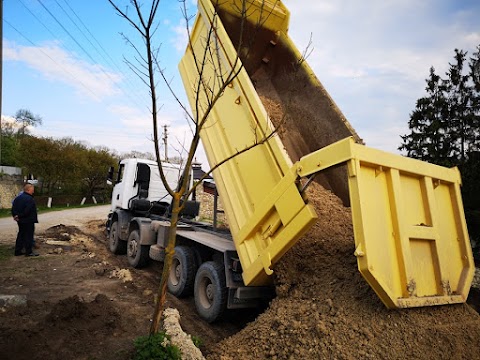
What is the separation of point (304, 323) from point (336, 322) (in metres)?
0.28

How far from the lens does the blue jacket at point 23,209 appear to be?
7586mm

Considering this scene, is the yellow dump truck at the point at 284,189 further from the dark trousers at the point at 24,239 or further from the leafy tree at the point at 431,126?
the leafy tree at the point at 431,126

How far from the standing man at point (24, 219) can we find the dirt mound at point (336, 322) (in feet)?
21.1

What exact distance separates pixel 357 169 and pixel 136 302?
3884mm

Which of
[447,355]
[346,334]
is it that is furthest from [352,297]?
[447,355]

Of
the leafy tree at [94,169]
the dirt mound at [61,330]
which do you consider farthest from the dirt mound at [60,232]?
the leafy tree at [94,169]

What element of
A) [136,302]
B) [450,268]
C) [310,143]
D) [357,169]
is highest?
[310,143]

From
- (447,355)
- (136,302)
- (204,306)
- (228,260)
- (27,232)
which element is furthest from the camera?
(27,232)

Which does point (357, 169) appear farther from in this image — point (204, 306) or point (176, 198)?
point (204, 306)

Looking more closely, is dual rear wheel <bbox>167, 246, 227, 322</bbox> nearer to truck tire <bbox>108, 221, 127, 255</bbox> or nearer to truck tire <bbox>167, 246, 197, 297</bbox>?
truck tire <bbox>167, 246, 197, 297</bbox>

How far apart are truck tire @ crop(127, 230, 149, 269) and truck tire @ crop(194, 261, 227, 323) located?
255 centimetres

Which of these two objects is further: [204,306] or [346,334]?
[204,306]

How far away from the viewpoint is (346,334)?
2625 millimetres

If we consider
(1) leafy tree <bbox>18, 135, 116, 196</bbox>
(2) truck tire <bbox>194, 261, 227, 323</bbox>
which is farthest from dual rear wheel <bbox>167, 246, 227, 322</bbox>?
(1) leafy tree <bbox>18, 135, 116, 196</bbox>
